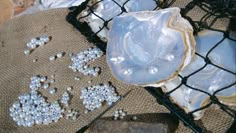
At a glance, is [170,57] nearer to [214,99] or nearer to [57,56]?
[214,99]

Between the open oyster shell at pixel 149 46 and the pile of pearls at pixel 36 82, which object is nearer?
the open oyster shell at pixel 149 46

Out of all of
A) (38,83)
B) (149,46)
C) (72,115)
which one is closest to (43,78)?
(38,83)

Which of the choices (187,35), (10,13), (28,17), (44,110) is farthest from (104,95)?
(10,13)

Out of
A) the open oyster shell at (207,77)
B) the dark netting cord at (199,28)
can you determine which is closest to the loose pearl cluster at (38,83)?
the dark netting cord at (199,28)

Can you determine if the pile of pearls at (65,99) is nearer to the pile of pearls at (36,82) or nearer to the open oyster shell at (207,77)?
the pile of pearls at (36,82)

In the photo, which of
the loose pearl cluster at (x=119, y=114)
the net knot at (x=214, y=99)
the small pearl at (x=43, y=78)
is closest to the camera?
the net knot at (x=214, y=99)

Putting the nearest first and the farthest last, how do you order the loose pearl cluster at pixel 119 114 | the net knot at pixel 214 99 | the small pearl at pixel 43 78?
the net knot at pixel 214 99 < the loose pearl cluster at pixel 119 114 < the small pearl at pixel 43 78

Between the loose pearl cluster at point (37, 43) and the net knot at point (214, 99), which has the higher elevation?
the net knot at point (214, 99)
